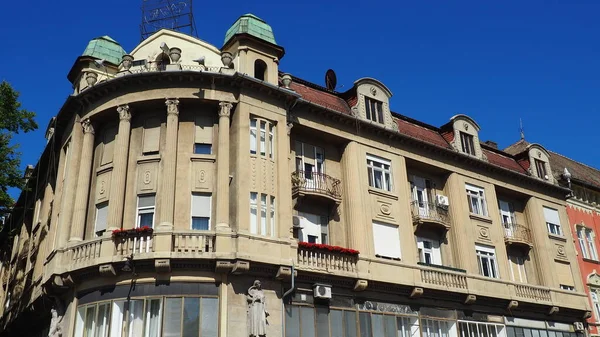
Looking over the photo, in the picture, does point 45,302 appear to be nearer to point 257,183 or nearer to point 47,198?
point 47,198

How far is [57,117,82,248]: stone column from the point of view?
899 inches

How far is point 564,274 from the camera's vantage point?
112 feet

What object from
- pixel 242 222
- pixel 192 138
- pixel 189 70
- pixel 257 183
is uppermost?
pixel 189 70

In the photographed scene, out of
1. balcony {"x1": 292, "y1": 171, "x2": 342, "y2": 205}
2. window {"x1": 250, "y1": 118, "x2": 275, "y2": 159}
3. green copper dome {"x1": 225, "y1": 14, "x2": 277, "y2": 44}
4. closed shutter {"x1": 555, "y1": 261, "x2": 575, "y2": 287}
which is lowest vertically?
closed shutter {"x1": 555, "y1": 261, "x2": 575, "y2": 287}

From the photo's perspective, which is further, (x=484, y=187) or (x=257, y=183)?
(x=484, y=187)

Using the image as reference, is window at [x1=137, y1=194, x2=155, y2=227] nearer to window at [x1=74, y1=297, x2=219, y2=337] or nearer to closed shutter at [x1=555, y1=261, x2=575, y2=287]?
→ window at [x1=74, y1=297, x2=219, y2=337]

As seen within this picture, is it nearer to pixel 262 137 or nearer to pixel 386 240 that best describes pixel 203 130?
pixel 262 137

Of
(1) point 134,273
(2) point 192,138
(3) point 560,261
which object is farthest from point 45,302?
(3) point 560,261

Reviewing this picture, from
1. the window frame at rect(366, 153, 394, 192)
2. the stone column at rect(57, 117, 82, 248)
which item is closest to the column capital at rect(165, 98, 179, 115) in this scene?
the stone column at rect(57, 117, 82, 248)

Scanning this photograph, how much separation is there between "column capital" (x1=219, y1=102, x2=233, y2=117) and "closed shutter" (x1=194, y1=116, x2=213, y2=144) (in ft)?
2.84

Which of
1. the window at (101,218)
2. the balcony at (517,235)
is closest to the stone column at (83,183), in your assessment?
the window at (101,218)

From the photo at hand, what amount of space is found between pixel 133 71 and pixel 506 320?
20665 millimetres

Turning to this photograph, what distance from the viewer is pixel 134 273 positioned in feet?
67.4

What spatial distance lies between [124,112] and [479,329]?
1829 centimetres
